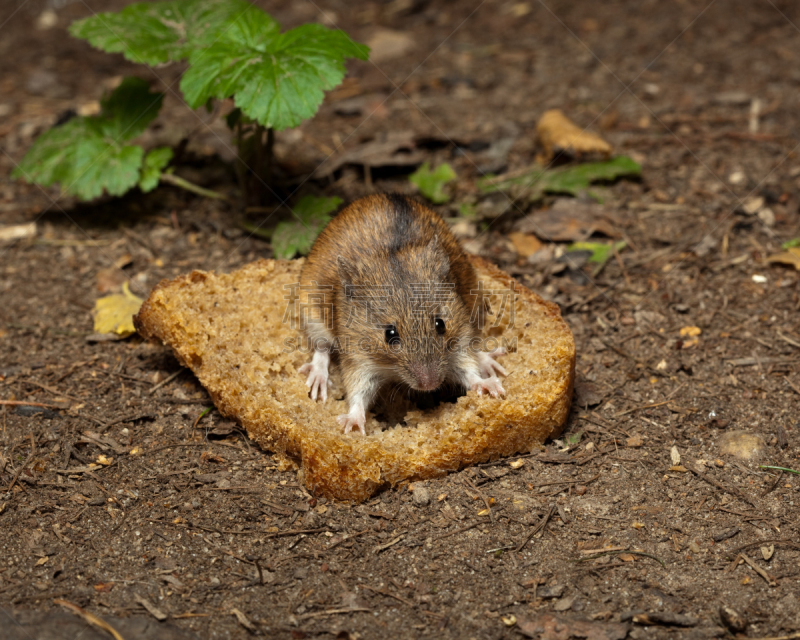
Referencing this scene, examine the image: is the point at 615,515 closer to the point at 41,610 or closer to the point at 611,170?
the point at 41,610

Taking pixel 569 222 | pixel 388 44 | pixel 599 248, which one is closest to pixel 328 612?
pixel 599 248

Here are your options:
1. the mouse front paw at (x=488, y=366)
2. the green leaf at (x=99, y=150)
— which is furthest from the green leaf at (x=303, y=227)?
the mouse front paw at (x=488, y=366)

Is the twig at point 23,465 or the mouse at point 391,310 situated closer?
the twig at point 23,465

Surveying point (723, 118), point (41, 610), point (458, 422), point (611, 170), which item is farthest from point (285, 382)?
point (723, 118)

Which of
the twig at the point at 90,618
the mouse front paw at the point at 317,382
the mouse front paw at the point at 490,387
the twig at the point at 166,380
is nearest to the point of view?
the twig at the point at 90,618

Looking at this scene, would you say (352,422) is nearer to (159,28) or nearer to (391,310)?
(391,310)

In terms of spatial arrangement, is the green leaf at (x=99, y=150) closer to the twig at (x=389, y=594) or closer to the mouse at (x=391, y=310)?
the mouse at (x=391, y=310)
